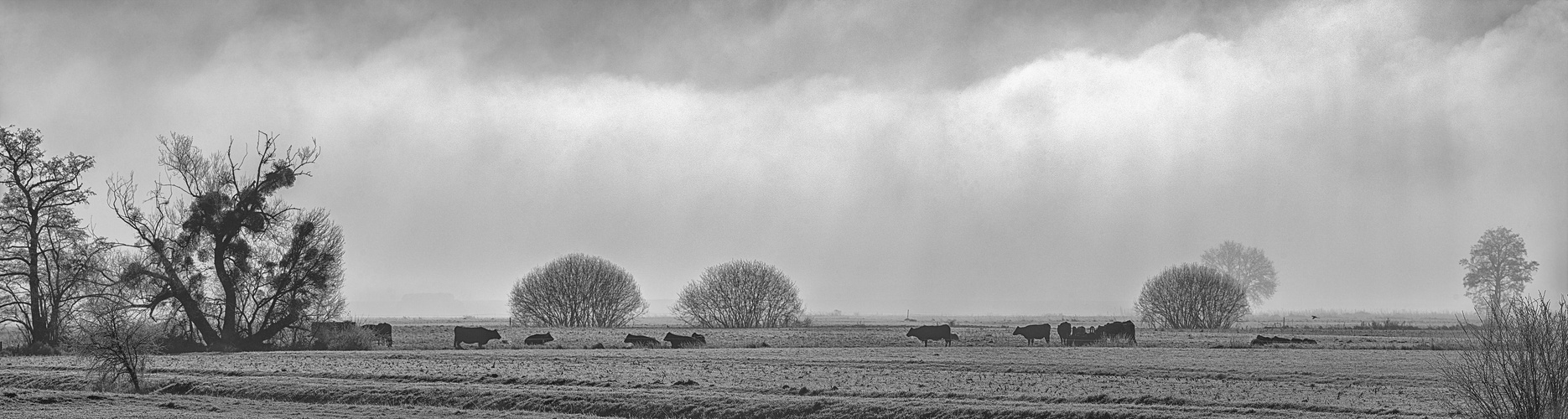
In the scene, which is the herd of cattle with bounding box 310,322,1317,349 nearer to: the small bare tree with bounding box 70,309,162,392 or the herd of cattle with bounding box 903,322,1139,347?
the herd of cattle with bounding box 903,322,1139,347

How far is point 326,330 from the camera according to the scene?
5403 centimetres

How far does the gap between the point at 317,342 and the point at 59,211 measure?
14.1 m

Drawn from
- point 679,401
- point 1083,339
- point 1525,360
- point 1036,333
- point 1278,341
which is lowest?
point 679,401


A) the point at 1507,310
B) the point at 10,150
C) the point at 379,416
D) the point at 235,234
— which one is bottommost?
the point at 379,416

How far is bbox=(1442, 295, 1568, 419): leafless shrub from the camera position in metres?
16.9

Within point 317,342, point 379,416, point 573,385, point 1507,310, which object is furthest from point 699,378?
point 317,342

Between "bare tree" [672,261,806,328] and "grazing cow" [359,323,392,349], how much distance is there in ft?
117

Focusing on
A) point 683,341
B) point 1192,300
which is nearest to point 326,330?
point 683,341

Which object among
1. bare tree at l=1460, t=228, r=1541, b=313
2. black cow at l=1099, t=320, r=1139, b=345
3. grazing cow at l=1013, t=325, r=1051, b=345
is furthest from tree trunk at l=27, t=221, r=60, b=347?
bare tree at l=1460, t=228, r=1541, b=313

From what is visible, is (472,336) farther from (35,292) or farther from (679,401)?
(679,401)

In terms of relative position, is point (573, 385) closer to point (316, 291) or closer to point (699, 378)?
point (699, 378)

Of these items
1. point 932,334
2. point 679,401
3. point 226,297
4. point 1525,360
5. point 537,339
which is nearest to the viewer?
point 1525,360

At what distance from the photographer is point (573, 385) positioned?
29.5 meters

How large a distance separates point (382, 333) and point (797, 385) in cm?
3570
